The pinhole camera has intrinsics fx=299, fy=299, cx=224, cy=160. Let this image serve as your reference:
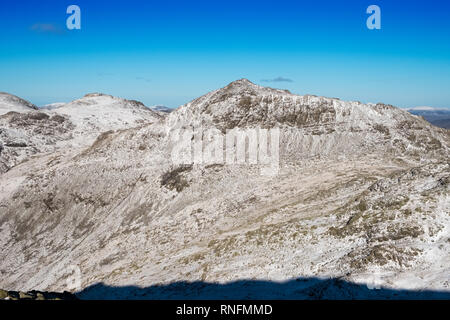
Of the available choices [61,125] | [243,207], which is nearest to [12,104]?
[61,125]

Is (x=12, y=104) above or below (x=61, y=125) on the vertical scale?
above

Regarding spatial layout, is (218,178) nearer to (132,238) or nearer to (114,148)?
(132,238)

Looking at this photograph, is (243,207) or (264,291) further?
(243,207)

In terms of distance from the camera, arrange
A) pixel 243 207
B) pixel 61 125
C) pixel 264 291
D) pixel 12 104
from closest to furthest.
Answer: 1. pixel 264 291
2. pixel 243 207
3. pixel 61 125
4. pixel 12 104

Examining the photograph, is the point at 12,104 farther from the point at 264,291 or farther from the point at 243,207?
the point at 264,291

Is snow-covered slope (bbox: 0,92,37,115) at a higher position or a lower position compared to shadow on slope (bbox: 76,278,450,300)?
higher

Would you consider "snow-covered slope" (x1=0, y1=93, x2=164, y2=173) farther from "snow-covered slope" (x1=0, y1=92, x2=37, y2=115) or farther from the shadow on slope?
the shadow on slope

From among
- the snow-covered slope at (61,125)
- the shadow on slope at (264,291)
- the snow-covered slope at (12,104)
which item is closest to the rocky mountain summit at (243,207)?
the shadow on slope at (264,291)

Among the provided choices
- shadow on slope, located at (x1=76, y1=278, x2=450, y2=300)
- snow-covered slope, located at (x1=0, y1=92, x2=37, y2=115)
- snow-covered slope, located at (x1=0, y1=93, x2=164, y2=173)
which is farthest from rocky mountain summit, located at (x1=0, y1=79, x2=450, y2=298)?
snow-covered slope, located at (x1=0, y1=92, x2=37, y2=115)

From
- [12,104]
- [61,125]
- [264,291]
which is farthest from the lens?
[12,104]
